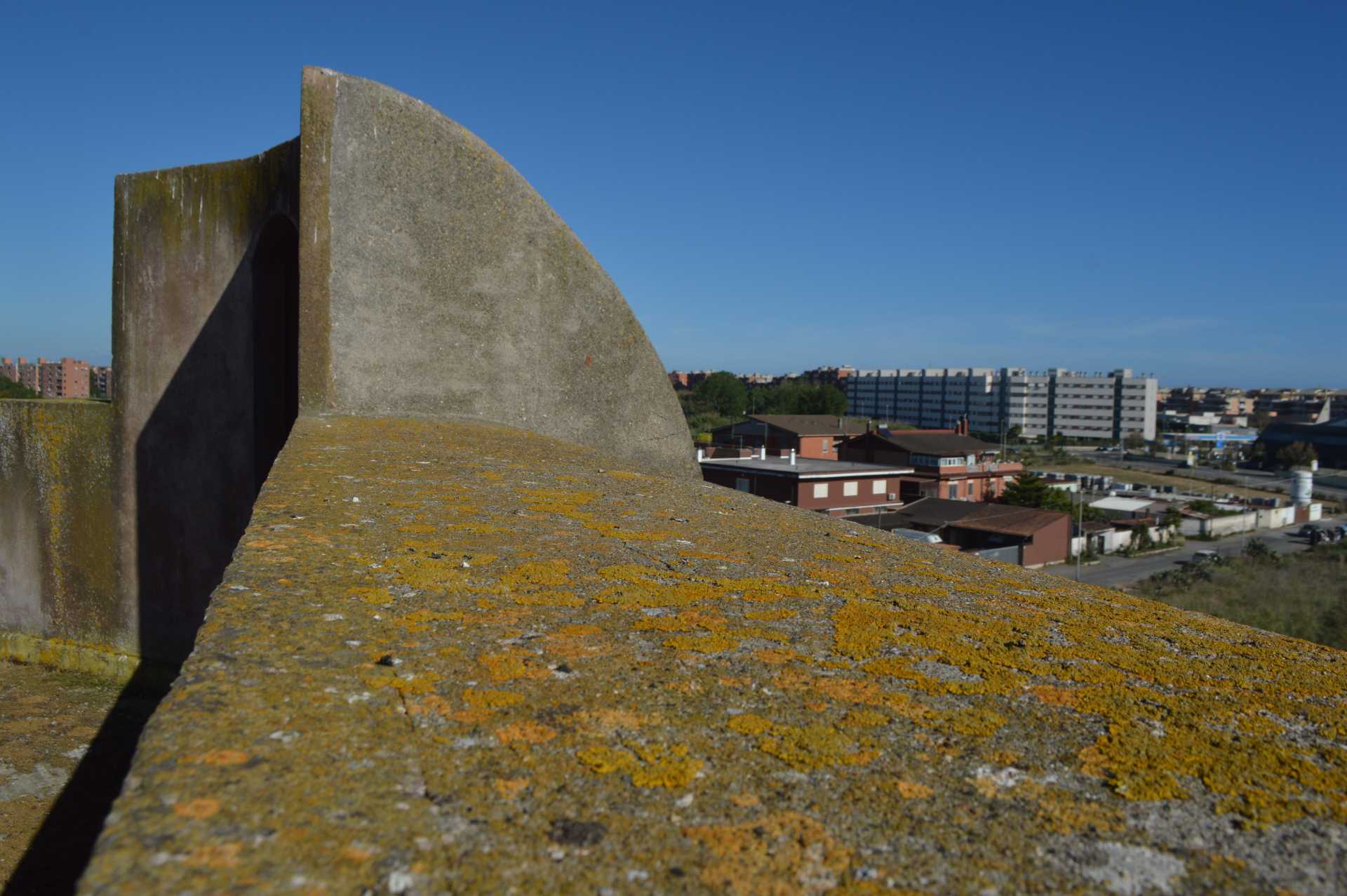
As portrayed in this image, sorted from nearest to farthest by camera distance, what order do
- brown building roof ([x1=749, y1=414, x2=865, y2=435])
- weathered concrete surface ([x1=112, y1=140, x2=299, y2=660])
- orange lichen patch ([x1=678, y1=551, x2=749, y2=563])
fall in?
1. orange lichen patch ([x1=678, y1=551, x2=749, y2=563])
2. weathered concrete surface ([x1=112, y1=140, x2=299, y2=660])
3. brown building roof ([x1=749, y1=414, x2=865, y2=435])

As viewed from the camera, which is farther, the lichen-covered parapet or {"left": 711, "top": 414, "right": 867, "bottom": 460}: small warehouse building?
{"left": 711, "top": 414, "right": 867, "bottom": 460}: small warehouse building

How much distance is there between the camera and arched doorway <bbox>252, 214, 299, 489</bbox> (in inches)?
304

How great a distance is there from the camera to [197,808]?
1355 millimetres

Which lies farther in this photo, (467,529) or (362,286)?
(362,286)

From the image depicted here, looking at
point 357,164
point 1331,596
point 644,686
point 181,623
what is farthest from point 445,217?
point 1331,596

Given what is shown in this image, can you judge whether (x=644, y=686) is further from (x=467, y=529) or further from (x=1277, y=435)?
(x=1277, y=435)

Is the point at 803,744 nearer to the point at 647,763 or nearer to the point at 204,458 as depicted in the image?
the point at 647,763

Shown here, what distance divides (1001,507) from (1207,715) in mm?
41686

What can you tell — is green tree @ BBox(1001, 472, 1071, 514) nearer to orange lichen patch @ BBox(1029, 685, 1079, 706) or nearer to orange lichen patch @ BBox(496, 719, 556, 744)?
orange lichen patch @ BBox(1029, 685, 1079, 706)

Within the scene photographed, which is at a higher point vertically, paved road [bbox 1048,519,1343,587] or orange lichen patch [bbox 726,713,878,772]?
orange lichen patch [bbox 726,713,878,772]

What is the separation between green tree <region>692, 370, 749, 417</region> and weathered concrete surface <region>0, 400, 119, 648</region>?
105964 mm

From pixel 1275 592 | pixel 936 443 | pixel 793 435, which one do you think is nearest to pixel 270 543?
pixel 1275 592

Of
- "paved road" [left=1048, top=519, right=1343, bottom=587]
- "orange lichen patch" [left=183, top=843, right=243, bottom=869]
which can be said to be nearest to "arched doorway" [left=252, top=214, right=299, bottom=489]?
"orange lichen patch" [left=183, top=843, right=243, bottom=869]

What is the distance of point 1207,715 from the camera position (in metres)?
1.97
